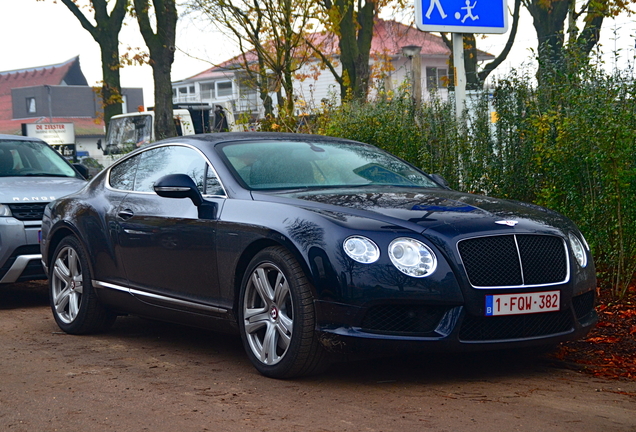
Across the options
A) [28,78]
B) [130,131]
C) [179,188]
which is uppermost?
[28,78]

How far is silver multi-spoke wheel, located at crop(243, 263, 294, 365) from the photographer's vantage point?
5656mm

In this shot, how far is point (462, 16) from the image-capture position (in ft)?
31.8

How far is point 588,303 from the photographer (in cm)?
594

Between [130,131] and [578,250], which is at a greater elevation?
[130,131]

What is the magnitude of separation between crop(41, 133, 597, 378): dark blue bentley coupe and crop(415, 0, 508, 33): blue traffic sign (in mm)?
2573

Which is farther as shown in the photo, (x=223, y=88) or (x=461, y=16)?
→ (x=223, y=88)

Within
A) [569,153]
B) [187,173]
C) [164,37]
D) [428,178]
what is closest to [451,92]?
[569,153]

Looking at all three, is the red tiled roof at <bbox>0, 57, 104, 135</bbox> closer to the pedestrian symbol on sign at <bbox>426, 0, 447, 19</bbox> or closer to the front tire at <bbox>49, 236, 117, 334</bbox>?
the pedestrian symbol on sign at <bbox>426, 0, 447, 19</bbox>

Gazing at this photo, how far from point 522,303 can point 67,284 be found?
156 inches

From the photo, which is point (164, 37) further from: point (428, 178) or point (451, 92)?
point (428, 178)

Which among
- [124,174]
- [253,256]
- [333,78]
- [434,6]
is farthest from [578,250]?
[333,78]

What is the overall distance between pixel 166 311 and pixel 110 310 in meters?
1.05

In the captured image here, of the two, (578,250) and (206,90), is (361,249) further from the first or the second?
(206,90)

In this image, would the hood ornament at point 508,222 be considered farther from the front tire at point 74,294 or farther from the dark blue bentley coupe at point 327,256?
the front tire at point 74,294
